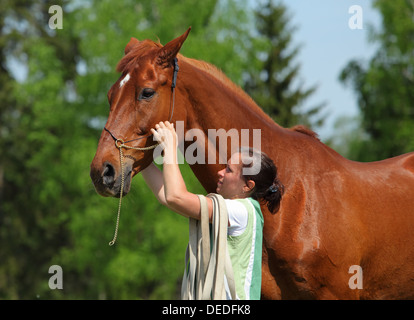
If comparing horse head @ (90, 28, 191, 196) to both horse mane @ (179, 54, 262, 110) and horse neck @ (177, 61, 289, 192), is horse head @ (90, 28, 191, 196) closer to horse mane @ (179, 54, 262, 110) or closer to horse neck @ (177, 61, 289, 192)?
horse neck @ (177, 61, 289, 192)

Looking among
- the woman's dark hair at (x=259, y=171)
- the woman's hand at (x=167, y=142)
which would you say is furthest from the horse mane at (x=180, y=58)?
the woman's dark hair at (x=259, y=171)

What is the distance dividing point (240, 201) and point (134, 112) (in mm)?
1192

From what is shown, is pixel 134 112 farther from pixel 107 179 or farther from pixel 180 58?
pixel 180 58

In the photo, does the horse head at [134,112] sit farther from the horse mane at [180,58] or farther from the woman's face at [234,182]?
the woman's face at [234,182]

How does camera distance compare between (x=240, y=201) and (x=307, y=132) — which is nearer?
(x=240, y=201)

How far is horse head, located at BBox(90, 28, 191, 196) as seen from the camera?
3902mm

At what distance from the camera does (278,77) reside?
27.6 metres

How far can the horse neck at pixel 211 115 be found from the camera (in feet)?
14.2

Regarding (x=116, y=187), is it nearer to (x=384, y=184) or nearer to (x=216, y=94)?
(x=216, y=94)

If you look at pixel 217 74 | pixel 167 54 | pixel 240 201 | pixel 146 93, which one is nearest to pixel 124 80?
pixel 146 93

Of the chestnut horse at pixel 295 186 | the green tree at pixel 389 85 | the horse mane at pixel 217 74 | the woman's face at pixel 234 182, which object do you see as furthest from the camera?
the green tree at pixel 389 85

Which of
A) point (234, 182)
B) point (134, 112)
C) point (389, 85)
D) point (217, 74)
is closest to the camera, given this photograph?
point (234, 182)

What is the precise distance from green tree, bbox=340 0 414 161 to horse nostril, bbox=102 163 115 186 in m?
18.1
